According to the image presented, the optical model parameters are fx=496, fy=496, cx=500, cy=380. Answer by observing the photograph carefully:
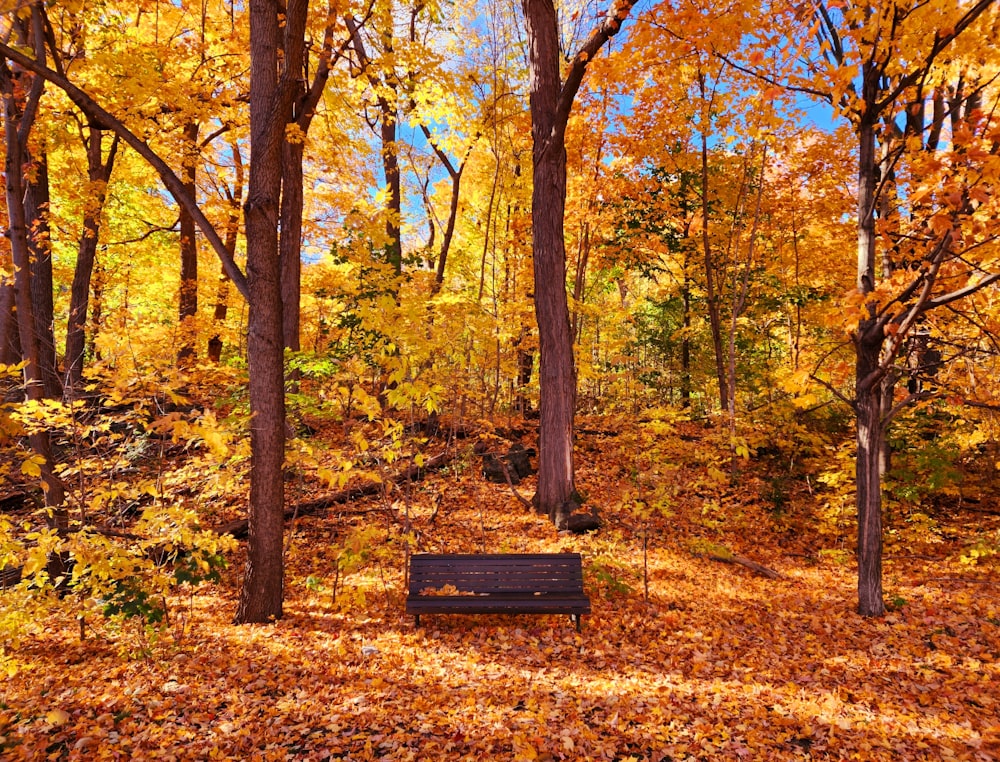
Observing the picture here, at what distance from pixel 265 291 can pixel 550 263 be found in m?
4.52

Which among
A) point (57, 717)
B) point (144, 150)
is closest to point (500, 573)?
point (57, 717)

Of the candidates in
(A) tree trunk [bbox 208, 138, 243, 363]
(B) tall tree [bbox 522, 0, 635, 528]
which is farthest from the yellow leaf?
(A) tree trunk [bbox 208, 138, 243, 363]

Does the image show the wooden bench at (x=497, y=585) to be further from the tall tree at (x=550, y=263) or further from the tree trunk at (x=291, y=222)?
the tree trunk at (x=291, y=222)

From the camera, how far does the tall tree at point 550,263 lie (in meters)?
7.81

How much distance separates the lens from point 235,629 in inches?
204

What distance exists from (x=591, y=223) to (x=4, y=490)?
12614 millimetres

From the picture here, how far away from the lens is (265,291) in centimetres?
510

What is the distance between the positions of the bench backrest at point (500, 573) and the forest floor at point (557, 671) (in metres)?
0.45

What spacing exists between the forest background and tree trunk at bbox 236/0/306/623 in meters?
0.03

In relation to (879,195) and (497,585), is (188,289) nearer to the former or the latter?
(497,585)

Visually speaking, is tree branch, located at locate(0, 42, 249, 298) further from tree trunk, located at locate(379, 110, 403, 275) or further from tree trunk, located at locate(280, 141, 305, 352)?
tree trunk, located at locate(379, 110, 403, 275)

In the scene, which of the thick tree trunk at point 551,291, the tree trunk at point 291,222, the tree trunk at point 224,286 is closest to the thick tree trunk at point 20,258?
the tree trunk at point 291,222

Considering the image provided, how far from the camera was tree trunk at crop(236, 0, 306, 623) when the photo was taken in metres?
5.09

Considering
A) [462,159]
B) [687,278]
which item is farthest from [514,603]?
[687,278]
